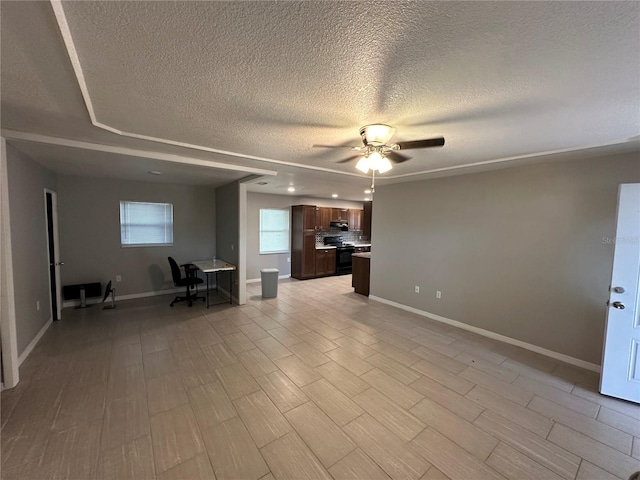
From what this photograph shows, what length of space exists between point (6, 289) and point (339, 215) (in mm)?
6846

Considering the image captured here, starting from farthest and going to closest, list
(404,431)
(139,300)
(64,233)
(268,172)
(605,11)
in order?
1. (139,300)
2. (64,233)
3. (268,172)
4. (404,431)
5. (605,11)

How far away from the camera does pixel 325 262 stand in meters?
7.62

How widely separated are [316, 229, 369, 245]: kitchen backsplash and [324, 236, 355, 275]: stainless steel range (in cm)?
21

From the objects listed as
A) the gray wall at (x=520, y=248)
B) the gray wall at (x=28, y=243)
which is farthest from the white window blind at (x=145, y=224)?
the gray wall at (x=520, y=248)

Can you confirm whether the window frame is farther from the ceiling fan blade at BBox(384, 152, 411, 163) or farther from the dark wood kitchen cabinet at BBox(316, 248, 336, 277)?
the ceiling fan blade at BBox(384, 152, 411, 163)

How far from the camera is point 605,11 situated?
0.99m

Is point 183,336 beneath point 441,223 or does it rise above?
beneath

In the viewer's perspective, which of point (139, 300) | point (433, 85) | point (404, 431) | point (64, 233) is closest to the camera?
point (433, 85)

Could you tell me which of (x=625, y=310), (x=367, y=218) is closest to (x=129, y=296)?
(x=367, y=218)

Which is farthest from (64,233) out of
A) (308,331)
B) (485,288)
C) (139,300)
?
(485,288)

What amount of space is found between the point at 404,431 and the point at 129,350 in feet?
10.6

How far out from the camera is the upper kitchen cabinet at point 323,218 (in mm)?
7471

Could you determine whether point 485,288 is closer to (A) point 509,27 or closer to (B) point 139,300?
(A) point 509,27

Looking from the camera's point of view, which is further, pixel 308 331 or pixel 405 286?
pixel 405 286
